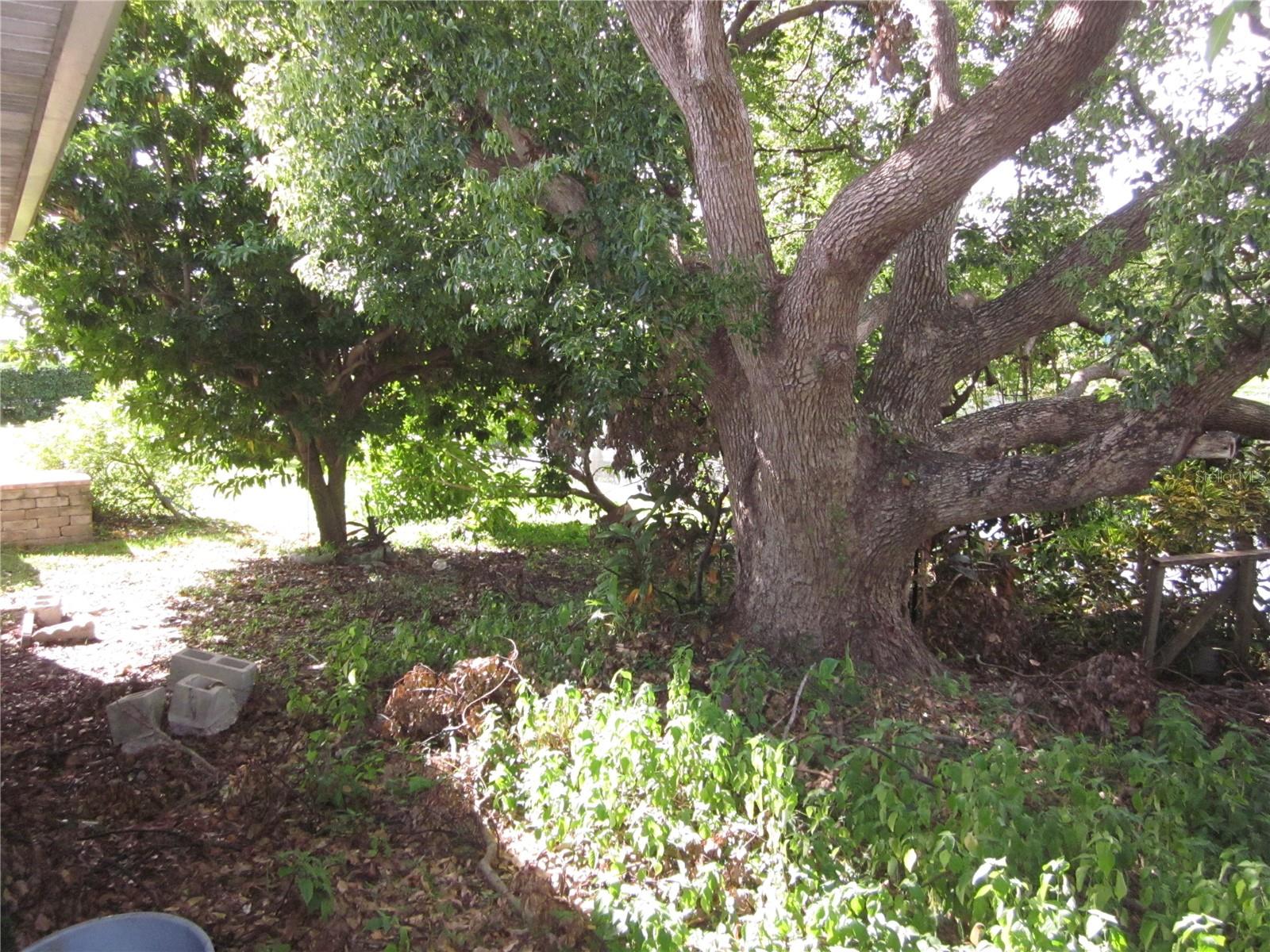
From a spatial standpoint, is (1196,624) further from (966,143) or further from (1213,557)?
(966,143)

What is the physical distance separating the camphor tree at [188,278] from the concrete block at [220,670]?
7.86 ft

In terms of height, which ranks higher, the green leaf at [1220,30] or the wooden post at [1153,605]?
the green leaf at [1220,30]

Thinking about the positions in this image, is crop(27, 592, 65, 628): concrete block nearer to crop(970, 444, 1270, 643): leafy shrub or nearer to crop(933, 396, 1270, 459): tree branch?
crop(933, 396, 1270, 459): tree branch

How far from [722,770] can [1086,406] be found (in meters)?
3.31

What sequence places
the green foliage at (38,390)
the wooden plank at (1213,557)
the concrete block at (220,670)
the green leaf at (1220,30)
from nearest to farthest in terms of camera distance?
the green leaf at (1220,30) < the concrete block at (220,670) < the wooden plank at (1213,557) < the green foliage at (38,390)

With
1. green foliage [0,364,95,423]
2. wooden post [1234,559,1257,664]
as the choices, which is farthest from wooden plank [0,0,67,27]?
green foliage [0,364,95,423]

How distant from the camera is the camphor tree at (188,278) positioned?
281 inches

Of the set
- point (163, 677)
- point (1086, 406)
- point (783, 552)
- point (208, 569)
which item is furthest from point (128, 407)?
point (1086, 406)

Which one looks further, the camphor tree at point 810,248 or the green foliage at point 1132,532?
the green foliage at point 1132,532

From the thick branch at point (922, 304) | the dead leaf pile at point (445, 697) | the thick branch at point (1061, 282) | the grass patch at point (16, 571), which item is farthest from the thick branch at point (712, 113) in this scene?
the grass patch at point (16, 571)

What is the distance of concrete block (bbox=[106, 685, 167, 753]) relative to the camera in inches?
193

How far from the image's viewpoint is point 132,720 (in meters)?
4.91

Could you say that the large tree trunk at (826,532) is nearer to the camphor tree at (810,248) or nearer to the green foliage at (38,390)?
the camphor tree at (810,248)

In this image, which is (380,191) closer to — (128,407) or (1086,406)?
(1086,406)
